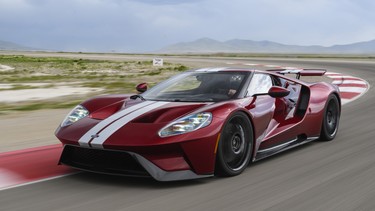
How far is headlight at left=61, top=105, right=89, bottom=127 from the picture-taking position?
4812 mm

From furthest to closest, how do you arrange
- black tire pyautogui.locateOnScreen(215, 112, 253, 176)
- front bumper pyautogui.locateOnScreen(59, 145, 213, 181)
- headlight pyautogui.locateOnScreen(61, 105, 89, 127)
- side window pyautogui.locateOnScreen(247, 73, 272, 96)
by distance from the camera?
side window pyautogui.locateOnScreen(247, 73, 272, 96), headlight pyautogui.locateOnScreen(61, 105, 89, 127), black tire pyautogui.locateOnScreen(215, 112, 253, 176), front bumper pyautogui.locateOnScreen(59, 145, 213, 181)

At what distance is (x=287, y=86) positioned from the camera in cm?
596

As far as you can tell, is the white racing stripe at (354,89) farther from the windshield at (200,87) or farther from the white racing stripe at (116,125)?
the white racing stripe at (116,125)

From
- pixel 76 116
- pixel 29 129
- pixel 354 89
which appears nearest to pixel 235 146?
pixel 76 116

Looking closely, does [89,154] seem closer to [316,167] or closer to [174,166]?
[174,166]

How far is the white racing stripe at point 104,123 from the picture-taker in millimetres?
4246

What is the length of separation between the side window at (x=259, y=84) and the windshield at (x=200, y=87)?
0.37 feet

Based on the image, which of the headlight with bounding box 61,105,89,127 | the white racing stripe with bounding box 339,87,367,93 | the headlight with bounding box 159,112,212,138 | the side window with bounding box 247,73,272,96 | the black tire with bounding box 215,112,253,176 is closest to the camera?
the headlight with bounding box 159,112,212,138

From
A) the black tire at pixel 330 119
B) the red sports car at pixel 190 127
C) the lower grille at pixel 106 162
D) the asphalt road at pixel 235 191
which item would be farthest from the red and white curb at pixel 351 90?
the lower grille at pixel 106 162

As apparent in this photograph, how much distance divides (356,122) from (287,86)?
255 centimetres

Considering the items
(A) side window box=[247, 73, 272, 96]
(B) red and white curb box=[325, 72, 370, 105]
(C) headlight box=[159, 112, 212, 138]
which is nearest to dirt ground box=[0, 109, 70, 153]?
(C) headlight box=[159, 112, 212, 138]

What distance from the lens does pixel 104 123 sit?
448 centimetres

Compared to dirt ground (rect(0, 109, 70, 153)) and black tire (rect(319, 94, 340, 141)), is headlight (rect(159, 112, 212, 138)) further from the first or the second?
dirt ground (rect(0, 109, 70, 153))

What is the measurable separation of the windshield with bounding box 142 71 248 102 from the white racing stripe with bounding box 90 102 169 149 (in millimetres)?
373
